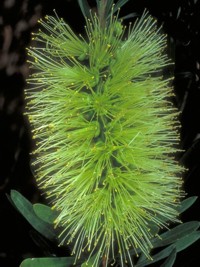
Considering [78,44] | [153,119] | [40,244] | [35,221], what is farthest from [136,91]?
[40,244]

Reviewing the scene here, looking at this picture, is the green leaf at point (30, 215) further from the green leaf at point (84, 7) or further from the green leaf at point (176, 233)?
the green leaf at point (84, 7)

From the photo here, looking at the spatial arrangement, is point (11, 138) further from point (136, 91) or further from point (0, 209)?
point (136, 91)

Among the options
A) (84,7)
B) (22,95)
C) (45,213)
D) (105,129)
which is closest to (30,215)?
(45,213)

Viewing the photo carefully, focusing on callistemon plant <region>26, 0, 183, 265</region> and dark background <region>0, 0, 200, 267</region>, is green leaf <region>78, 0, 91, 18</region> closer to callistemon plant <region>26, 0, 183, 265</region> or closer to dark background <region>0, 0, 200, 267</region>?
callistemon plant <region>26, 0, 183, 265</region>

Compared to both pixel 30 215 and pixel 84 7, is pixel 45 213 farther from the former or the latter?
pixel 84 7

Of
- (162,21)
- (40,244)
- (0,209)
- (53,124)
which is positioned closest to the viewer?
(53,124)
